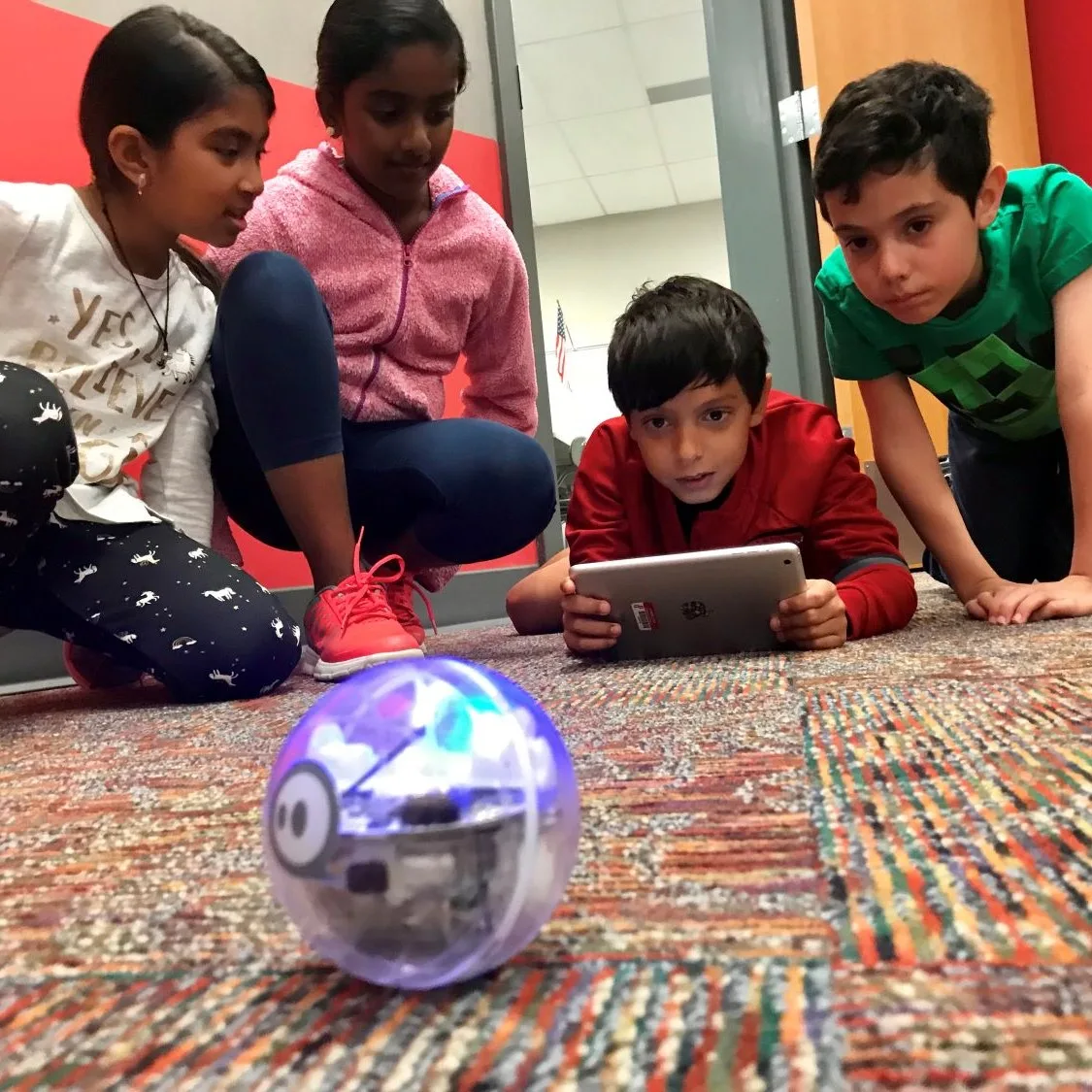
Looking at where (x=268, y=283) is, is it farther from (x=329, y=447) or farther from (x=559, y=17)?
(x=559, y=17)

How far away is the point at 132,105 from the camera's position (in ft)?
3.01

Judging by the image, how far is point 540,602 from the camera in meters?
1.37

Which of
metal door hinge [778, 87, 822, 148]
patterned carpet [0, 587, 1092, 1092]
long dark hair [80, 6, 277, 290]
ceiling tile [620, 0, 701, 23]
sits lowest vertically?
patterned carpet [0, 587, 1092, 1092]

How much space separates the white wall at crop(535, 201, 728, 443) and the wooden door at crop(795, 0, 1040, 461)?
3.74 m

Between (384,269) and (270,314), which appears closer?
(270,314)

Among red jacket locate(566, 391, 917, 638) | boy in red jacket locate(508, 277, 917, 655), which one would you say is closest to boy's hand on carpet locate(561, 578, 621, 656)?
boy in red jacket locate(508, 277, 917, 655)

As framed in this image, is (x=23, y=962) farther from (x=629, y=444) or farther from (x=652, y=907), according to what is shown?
(x=629, y=444)

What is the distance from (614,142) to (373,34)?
13.5 feet

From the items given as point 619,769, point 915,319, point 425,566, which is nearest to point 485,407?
point 425,566

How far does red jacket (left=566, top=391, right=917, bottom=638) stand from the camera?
100cm

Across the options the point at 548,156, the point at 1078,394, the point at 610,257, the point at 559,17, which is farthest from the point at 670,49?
the point at 1078,394

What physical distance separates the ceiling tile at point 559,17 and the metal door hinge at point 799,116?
1913 mm

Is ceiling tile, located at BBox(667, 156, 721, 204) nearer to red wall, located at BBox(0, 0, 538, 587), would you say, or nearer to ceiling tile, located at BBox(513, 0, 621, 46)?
ceiling tile, located at BBox(513, 0, 621, 46)

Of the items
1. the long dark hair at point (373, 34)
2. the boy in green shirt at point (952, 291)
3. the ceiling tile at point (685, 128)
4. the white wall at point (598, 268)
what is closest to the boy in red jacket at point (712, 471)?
the boy in green shirt at point (952, 291)
